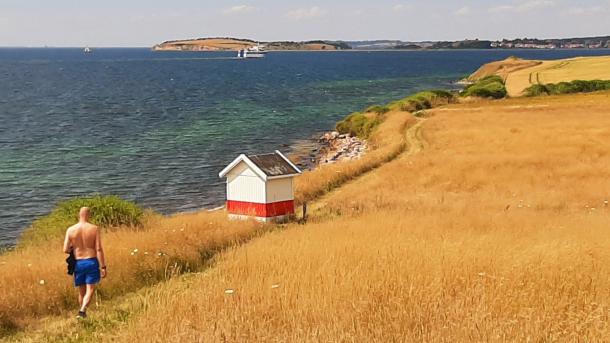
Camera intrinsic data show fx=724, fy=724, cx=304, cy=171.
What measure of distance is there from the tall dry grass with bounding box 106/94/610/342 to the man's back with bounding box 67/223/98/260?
130 cm

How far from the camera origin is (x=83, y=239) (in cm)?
1166

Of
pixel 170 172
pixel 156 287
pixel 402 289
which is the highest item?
pixel 402 289

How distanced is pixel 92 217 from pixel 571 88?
260 feet

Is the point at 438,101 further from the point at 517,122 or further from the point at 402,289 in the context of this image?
the point at 402,289

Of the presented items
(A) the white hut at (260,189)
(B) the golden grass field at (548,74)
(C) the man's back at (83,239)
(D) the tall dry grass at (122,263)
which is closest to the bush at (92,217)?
(D) the tall dry grass at (122,263)

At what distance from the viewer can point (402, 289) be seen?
996cm

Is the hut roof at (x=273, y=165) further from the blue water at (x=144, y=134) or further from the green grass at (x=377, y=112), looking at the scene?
the green grass at (x=377, y=112)

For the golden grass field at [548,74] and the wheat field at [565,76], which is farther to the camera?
the golden grass field at [548,74]

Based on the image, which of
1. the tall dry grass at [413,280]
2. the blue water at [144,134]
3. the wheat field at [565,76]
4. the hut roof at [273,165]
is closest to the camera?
the tall dry grass at [413,280]

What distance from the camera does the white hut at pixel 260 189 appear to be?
21609mm

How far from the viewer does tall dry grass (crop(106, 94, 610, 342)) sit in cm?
848

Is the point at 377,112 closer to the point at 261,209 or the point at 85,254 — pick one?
the point at 261,209

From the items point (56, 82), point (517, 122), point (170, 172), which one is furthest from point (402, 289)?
point (56, 82)

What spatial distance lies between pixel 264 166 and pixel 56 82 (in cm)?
14110
